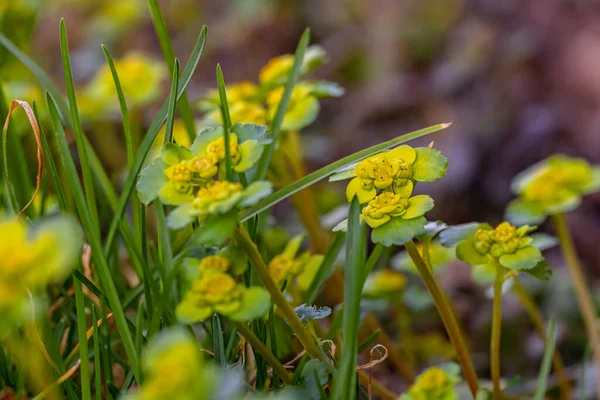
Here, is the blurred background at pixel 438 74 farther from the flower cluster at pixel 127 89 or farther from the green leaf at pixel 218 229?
the green leaf at pixel 218 229

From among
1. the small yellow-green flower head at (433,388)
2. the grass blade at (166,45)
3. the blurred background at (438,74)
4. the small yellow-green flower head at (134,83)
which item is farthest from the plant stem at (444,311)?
the small yellow-green flower head at (134,83)

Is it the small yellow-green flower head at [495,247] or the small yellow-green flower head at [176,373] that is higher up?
the small yellow-green flower head at [176,373]

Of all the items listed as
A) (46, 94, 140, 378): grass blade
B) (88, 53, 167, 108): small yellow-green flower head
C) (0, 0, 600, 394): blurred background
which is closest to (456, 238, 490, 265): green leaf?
(46, 94, 140, 378): grass blade

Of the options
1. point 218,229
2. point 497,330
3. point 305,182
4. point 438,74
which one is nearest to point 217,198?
point 218,229

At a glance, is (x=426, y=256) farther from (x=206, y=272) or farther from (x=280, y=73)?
(x=280, y=73)

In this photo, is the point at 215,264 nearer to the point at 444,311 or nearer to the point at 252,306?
the point at 252,306

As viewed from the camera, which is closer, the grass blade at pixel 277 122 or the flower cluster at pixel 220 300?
the flower cluster at pixel 220 300
